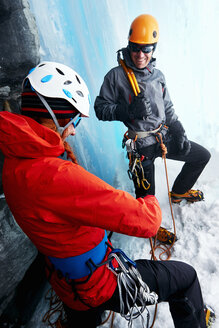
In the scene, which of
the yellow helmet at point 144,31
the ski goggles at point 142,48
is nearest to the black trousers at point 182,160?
the ski goggles at point 142,48

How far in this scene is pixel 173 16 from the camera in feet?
17.5

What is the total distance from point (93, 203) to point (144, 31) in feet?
6.20

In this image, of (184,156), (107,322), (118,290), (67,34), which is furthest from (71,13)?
(107,322)

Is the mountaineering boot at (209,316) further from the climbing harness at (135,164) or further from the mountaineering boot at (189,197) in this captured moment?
the mountaineering boot at (189,197)

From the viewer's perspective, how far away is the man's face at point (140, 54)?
1.92 metres

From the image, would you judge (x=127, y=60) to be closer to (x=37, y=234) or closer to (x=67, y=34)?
(x=67, y=34)

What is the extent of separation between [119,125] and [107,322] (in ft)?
13.9

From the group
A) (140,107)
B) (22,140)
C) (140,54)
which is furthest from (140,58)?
(22,140)

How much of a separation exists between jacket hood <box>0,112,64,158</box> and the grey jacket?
1224mm

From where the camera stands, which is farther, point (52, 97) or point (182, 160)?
point (182, 160)

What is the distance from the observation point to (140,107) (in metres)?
1.84

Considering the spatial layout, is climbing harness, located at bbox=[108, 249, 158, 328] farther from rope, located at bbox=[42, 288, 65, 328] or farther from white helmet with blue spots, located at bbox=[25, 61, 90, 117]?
rope, located at bbox=[42, 288, 65, 328]

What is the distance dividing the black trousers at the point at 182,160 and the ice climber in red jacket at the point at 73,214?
107cm

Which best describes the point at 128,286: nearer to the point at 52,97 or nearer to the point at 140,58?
the point at 52,97
